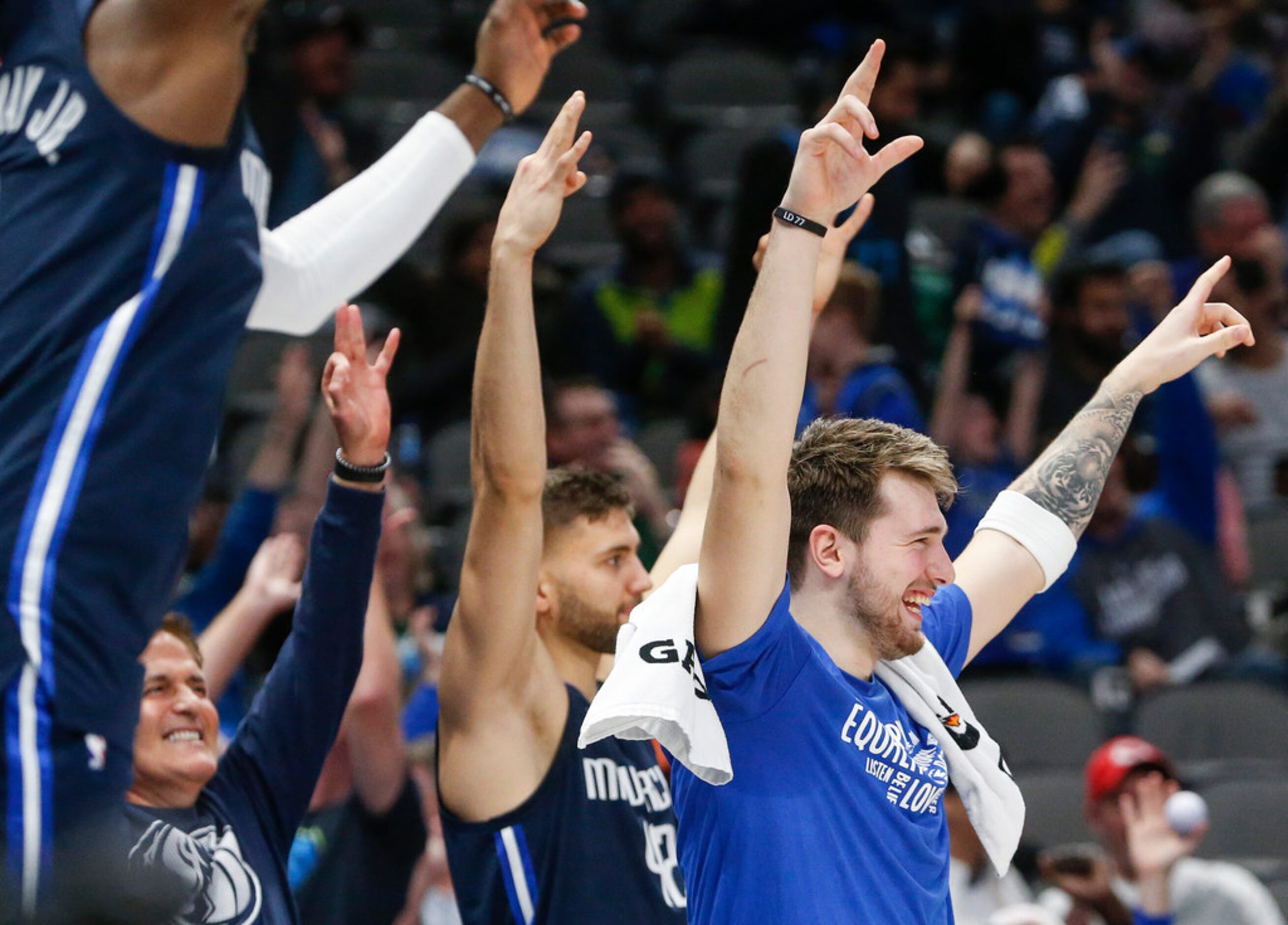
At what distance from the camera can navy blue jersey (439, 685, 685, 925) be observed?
10.8ft

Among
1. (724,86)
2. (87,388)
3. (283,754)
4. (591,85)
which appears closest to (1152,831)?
(283,754)

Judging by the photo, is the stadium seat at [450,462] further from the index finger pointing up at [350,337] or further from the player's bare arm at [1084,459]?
the index finger pointing up at [350,337]

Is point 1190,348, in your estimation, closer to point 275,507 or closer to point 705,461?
point 705,461

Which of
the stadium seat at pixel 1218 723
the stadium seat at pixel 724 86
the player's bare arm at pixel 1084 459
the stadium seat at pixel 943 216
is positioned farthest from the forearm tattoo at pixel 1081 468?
the stadium seat at pixel 724 86

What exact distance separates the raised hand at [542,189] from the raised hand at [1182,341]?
1.15m

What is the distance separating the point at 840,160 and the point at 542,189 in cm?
60

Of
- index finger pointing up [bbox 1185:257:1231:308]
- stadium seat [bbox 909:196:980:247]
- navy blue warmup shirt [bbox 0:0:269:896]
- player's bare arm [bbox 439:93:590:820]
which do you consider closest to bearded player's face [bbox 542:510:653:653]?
player's bare arm [bbox 439:93:590:820]

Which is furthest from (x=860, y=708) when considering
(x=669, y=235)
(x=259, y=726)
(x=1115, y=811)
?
(x=669, y=235)

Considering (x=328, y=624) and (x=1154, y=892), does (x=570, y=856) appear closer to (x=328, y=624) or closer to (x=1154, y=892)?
(x=328, y=624)

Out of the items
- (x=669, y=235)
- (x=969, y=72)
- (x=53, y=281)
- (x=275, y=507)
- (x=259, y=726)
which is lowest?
(x=259, y=726)

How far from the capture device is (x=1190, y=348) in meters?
3.24

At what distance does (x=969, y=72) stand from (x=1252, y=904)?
7569 mm

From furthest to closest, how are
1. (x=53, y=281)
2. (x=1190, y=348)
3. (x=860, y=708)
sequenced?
(x=1190, y=348), (x=860, y=708), (x=53, y=281)

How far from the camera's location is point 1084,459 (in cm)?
340
